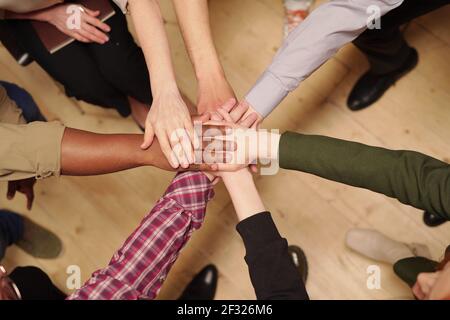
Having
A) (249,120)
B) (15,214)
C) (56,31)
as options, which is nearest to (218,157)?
(249,120)

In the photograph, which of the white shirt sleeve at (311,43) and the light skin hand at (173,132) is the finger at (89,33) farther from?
the white shirt sleeve at (311,43)

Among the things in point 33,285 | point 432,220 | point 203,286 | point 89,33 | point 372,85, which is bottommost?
point 432,220

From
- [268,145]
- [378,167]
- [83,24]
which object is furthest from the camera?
[83,24]

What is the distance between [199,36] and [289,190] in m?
0.61

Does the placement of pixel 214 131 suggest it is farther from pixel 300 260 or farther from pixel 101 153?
pixel 300 260

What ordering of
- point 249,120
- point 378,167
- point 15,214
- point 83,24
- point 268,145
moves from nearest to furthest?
point 378,167, point 268,145, point 249,120, point 83,24, point 15,214

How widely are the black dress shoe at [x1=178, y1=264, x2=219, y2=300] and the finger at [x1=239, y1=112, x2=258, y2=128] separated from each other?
0.56 m

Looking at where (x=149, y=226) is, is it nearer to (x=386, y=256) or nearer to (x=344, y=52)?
(x=386, y=256)

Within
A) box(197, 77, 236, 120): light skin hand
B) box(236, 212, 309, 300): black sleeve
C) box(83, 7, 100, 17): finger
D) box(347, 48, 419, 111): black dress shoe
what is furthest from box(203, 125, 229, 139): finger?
box(347, 48, 419, 111): black dress shoe

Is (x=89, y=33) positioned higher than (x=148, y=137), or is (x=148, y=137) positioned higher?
(x=89, y=33)

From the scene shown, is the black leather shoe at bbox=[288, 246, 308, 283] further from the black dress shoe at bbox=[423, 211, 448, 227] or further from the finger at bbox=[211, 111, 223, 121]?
the finger at bbox=[211, 111, 223, 121]

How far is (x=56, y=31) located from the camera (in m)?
1.28

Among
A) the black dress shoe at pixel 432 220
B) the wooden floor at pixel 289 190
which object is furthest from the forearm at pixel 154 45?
the black dress shoe at pixel 432 220

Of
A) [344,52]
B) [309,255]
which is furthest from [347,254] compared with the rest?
[344,52]
